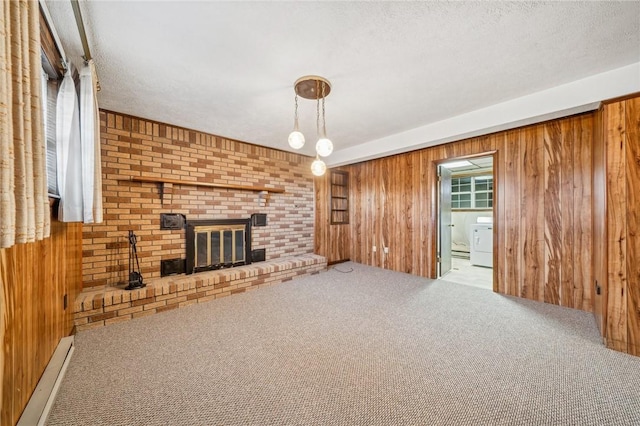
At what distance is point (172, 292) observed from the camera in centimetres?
291

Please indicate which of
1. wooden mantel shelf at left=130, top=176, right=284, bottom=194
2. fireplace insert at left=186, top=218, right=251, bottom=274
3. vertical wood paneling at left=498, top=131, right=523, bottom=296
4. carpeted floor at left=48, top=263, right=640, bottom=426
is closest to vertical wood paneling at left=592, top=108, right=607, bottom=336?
carpeted floor at left=48, top=263, right=640, bottom=426

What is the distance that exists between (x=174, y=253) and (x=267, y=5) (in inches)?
126

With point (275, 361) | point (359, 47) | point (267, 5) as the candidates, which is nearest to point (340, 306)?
point (275, 361)

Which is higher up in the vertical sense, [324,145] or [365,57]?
[365,57]

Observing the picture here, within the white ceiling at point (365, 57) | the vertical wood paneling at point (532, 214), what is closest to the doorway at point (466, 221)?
the vertical wood paneling at point (532, 214)

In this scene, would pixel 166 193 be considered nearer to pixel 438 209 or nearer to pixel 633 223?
pixel 438 209

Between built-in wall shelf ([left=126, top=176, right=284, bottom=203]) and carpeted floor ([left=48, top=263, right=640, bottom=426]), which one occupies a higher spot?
built-in wall shelf ([left=126, top=176, right=284, bottom=203])

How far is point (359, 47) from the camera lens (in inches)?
72.5

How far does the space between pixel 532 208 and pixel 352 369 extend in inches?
121

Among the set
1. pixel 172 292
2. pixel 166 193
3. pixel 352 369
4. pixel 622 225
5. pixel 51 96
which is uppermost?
pixel 51 96

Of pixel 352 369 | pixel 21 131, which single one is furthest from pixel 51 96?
pixel 352 369

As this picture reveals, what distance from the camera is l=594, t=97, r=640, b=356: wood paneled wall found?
6.20 feet

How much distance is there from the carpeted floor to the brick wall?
0.98 m

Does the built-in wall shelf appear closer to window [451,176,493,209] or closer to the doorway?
the doorway
